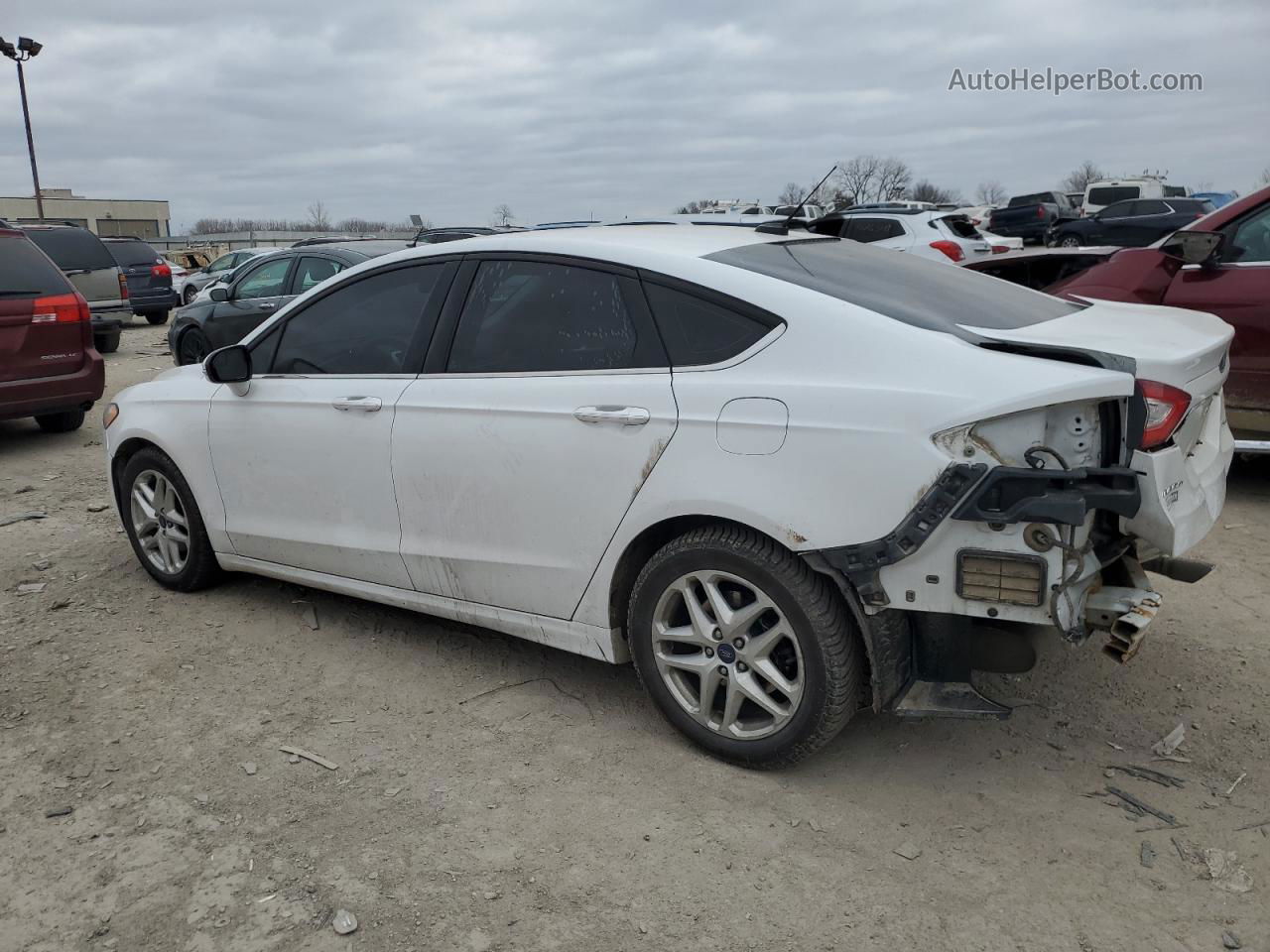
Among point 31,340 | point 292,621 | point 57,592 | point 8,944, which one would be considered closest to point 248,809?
point 8,944

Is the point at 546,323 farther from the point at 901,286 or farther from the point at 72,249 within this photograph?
the point at 72,249

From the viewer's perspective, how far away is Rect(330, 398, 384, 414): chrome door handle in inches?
153

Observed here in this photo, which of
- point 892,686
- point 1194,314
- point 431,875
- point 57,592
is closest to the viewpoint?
point 431,875

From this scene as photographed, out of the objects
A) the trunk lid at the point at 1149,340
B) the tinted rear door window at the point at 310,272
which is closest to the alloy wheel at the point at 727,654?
the trunk lid at the point at 1149,340

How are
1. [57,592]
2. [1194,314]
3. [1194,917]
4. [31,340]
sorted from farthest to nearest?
[31,340] < [57,592] < [1194,314] < [1194,917]

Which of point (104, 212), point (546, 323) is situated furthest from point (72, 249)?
point (104, 212)

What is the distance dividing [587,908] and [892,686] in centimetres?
105

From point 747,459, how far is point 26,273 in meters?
7.66

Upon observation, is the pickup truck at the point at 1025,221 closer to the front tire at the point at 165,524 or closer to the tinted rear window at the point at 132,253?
the tinted rear window at the point at 132,253

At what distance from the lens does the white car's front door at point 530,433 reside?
3.28 meters

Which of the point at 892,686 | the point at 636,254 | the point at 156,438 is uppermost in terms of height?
the point at 636,254

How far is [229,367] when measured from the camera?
435 centimetres

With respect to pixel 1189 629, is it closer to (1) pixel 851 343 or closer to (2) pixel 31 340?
(1) pixel 851 343

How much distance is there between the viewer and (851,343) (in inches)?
114
